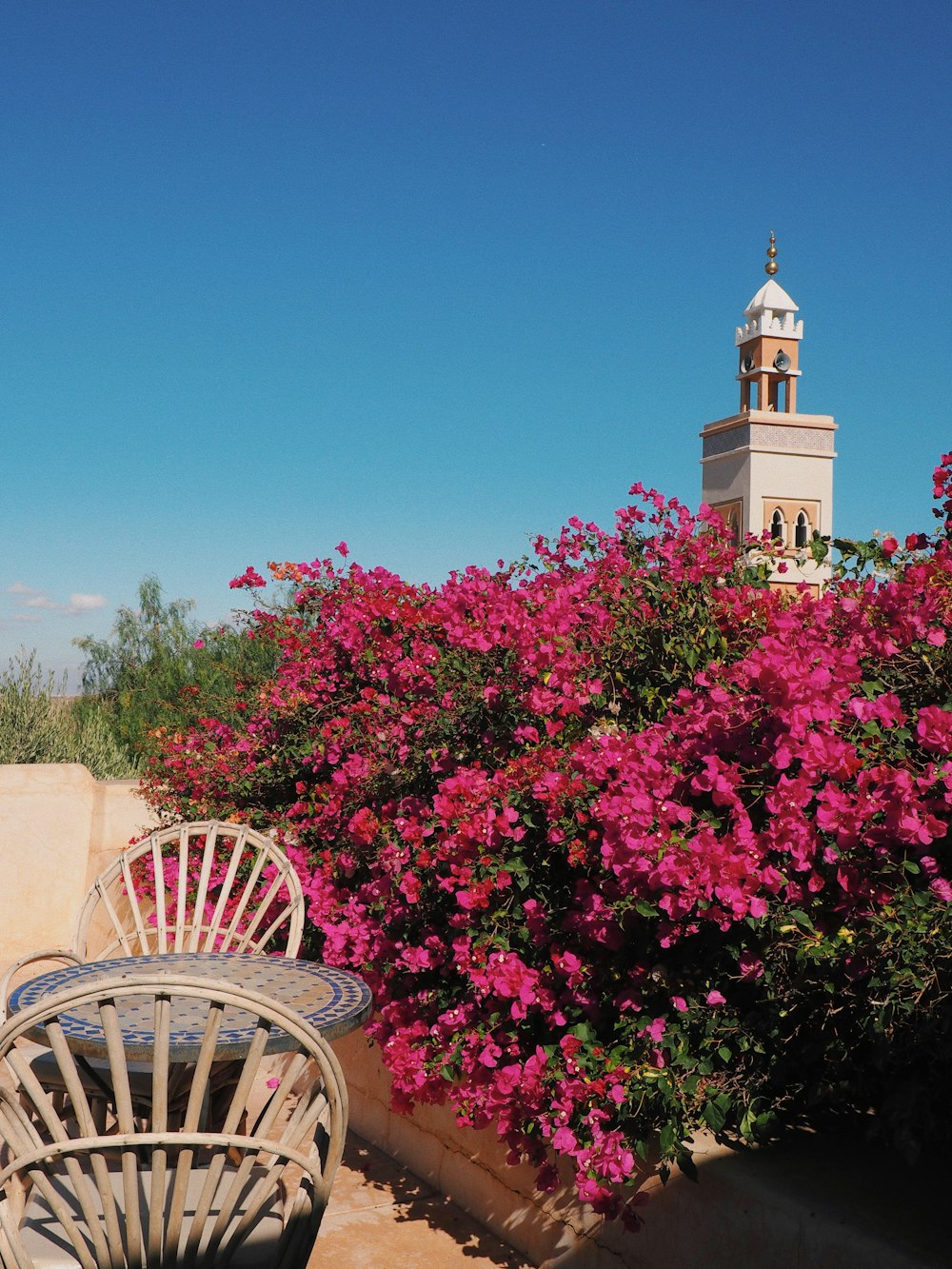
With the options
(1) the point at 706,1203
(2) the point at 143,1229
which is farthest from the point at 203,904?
(1) the point at 706,1203

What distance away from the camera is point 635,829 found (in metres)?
2.09

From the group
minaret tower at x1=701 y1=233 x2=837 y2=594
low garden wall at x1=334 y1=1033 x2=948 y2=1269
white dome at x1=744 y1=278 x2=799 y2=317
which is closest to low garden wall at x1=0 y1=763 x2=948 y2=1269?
low garden wall at x1=334 y1=1033 x2=948 y2=1269

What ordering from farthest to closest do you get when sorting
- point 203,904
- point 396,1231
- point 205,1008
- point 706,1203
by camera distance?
point 203,904, point 396,1231, point 205,1008, point 706,1203

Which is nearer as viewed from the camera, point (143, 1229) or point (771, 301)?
point (143, 1229)

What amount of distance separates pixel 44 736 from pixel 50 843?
1.91m

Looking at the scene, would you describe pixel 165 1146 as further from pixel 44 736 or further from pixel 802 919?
pixel 44 736

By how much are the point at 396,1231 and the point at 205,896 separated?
1065mm

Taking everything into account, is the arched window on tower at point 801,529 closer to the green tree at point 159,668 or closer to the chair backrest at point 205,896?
the green tree at point 159,668

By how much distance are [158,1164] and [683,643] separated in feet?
5.88

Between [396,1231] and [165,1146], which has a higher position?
[165,1146]

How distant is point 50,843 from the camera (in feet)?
→ 17.6

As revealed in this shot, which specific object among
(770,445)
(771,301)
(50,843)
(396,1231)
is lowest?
(396,1231)

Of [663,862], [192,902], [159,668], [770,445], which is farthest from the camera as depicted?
[770,445]

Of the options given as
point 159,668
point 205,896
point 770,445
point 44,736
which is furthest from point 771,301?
point 205,896
